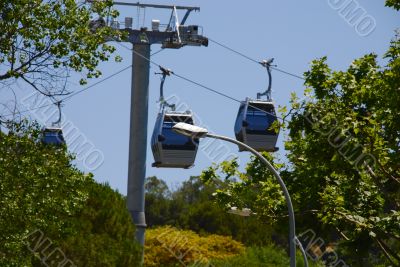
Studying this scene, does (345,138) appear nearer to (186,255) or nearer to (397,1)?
(397,1)

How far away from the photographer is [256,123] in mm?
53781

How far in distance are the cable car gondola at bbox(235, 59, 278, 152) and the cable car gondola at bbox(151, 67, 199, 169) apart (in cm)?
242

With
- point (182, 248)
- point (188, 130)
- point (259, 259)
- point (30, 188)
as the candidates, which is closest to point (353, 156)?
point (188, 130)

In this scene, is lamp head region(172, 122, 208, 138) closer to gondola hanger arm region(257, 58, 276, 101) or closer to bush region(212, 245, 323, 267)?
gondola hanger arm region(257, 58, 276, 101)

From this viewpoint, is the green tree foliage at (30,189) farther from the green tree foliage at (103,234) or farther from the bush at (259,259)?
the bush at (259,259)

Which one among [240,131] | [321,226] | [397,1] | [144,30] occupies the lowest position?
[321,226]

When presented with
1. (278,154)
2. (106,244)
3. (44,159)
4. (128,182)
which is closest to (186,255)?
(128,182)

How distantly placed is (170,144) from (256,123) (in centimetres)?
442

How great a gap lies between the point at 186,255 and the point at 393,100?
249ft

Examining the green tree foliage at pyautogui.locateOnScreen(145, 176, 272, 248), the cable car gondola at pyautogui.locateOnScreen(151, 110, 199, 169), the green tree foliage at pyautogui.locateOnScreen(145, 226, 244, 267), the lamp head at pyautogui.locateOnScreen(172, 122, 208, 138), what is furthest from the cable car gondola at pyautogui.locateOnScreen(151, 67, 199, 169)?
the green tree foliage at pyautogui.locateOnScreen(145, 176, 272, 248)

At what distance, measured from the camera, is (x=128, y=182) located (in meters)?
66.2

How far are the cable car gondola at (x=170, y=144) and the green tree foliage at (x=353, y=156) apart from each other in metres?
21.1

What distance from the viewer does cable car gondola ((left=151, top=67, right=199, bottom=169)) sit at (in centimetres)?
5528

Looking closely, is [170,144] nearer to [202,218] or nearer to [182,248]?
[182,248]
